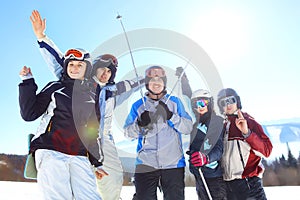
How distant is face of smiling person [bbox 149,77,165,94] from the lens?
3.85 metres

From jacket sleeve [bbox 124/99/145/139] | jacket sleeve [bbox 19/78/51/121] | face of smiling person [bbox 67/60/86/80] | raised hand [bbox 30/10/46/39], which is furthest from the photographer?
jacket sleeve [bbox 124/99/145/139]

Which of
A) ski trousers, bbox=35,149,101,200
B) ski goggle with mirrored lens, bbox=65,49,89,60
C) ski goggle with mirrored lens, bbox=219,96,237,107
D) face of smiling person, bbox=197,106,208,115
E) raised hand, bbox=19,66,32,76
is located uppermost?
ski goggle with mirrored lens, bbox=65,49,89,60

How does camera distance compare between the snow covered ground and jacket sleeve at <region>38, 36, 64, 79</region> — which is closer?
jacket sleeve at <region>38, 36, 64, 79</region>

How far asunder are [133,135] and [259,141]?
61.3 inches

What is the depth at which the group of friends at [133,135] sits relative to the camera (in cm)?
265

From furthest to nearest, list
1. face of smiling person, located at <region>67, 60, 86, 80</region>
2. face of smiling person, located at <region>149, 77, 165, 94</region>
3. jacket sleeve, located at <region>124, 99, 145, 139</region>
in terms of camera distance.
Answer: face of smiling person, located at <region>149, 77, 165, 94</region>
jacket sleeve, located at <region>124, 99, 145, 139</region>
face of smiling person, located at <region>67, 60, 86, 80</region>

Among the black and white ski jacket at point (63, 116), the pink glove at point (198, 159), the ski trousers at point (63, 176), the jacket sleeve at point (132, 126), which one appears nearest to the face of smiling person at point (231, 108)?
the pink glove at point (198, 159)

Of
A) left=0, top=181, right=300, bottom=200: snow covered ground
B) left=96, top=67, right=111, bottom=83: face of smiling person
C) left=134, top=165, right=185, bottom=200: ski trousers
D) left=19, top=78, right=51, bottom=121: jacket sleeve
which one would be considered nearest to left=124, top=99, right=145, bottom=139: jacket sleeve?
left=134, top=165, right=185, bottom=200: ski trousers

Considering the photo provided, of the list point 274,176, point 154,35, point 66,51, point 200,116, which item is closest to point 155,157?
point 200,116

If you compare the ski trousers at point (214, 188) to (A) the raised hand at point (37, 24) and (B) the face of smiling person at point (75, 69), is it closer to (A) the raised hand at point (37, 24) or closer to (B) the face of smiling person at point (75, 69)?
(B) the face of smiling person at point (75, 69)

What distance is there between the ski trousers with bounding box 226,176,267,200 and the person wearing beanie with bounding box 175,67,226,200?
130 millimetres

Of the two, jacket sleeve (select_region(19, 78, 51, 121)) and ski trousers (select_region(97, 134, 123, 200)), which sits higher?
jacket sleeve (select_region(19, 78, 51, 121))

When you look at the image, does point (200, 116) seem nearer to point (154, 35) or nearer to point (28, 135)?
point (154, 35)

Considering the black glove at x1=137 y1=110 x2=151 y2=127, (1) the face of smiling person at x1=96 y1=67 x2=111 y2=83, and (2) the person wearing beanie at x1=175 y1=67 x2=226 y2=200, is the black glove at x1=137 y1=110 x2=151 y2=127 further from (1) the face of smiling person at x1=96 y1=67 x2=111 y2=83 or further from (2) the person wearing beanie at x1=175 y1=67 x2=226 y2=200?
(1) the face of smiling person at x1=96 y1=67 x2=111 y2=83
